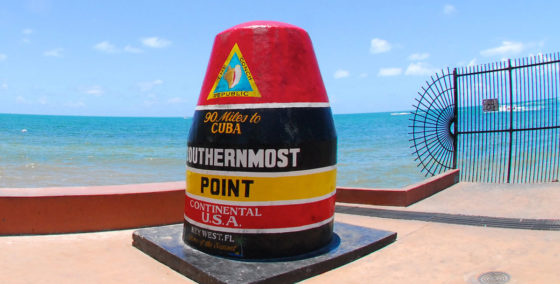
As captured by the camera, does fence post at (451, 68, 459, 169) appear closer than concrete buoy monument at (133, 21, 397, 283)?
No

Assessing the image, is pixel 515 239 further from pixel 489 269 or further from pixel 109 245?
pixel 109 245

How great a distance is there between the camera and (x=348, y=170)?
1966cm

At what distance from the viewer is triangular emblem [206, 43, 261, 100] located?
174 inches

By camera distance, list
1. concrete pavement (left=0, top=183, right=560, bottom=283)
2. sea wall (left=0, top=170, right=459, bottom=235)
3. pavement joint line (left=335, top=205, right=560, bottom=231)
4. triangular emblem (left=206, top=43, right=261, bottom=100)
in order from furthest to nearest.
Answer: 1. pavement joint line (left=335, top=205, right=560, bottom=231)
2. sea wall (left=0, top=170, right=459, bottom=235)
3. triangular emblem (left=206, top=43, right=261, bottom=100)
4. concrete pavement (left=0, top=183, right=560, bottom=283)

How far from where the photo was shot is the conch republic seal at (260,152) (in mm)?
4289

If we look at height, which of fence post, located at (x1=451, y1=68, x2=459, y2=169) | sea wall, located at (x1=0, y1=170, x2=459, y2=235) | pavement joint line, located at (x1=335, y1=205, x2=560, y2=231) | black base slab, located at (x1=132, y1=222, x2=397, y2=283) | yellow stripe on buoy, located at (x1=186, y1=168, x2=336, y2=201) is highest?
fence post, located at (x1=451, y1=68, x2=459, y2=169)

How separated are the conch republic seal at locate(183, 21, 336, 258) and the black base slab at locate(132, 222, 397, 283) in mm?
160

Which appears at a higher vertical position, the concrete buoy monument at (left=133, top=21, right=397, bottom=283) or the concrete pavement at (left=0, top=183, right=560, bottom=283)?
the concrete buoy monument at (left=133, top=21, right=397, bottom=283)

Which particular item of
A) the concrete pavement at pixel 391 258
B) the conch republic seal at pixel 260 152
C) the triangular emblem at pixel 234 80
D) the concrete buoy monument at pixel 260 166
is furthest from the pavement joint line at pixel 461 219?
the triangular emblem at pixel 234 80

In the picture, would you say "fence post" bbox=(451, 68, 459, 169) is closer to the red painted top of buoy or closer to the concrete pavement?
the concrete pavement

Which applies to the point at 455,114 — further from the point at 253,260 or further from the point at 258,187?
the point at 253,260

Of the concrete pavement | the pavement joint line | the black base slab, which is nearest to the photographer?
the black base slab

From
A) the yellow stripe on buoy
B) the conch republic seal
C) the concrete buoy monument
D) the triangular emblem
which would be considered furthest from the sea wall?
the triangular emblem

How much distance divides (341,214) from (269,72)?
3.43 meters
